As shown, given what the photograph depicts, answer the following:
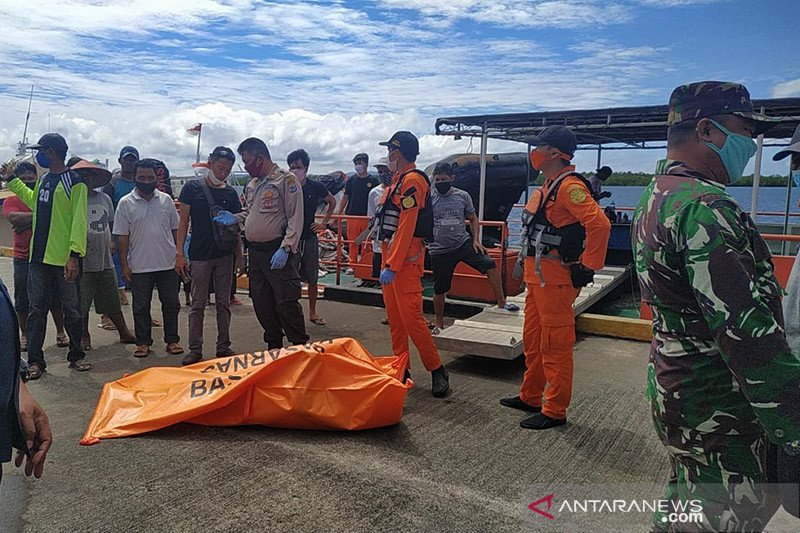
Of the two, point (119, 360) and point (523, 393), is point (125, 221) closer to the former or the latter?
point (119, 360)

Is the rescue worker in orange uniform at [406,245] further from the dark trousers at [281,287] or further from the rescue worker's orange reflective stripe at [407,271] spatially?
the dark trousers at [281,287]

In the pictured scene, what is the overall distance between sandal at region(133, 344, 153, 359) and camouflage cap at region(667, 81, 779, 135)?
517 centimetres

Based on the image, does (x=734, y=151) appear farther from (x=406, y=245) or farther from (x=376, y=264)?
(x=376, y=264)

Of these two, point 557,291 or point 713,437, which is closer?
point 713,437

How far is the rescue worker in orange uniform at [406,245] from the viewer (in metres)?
4.29

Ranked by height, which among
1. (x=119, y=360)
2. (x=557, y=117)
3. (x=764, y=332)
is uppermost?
(x=557, y=117)

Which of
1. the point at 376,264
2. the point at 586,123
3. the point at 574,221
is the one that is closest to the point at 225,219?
the point at 376,264

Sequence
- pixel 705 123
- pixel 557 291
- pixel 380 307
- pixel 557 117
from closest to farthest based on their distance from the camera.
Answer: pixel 705 123, pixel 557 291, pixel 380 307, pixel 557 117

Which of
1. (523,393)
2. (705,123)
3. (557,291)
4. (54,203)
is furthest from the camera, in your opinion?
(54,203)

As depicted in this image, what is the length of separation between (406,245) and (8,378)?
115 inches

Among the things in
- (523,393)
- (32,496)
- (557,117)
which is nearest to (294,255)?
(523,393)

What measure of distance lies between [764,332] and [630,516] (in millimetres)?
1684

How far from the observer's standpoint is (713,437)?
165cm

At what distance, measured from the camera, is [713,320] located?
5.10ft
